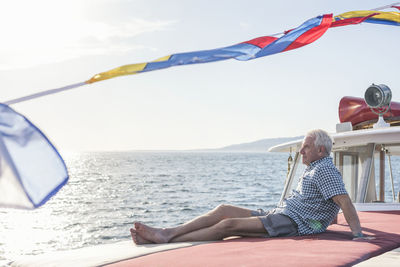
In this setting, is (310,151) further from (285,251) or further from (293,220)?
(285,251)

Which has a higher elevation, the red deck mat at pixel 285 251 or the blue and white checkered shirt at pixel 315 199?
the blue and white checkered shirt at pixel 315 199

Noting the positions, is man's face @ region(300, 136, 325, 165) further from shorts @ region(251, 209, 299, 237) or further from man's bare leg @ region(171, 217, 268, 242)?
man's bare leg @ region(171, 217, 268, 242)

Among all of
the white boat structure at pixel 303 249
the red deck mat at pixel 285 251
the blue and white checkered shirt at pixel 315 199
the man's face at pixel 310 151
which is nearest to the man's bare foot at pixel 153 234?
the white boat structure at pixel 303 249

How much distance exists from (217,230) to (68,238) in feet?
41.5

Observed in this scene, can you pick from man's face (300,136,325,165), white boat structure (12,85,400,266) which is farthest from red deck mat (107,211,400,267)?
man's face (300,136,325,165)

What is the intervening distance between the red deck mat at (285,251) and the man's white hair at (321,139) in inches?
34.1

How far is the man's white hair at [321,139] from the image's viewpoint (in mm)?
5363

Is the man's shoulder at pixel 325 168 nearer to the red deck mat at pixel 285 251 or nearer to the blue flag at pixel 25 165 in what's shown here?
the red deck mat at pixel 285 251

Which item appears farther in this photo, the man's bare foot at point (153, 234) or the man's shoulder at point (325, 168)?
the man's bare foot at point (153, 234)

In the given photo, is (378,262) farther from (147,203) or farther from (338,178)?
(147,203)

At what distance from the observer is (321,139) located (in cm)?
538

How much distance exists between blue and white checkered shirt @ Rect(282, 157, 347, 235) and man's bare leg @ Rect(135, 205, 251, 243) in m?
0.51

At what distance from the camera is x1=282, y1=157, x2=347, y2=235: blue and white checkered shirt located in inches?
205

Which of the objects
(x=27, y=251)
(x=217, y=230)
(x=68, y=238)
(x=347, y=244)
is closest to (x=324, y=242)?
(x=347, y=244)
